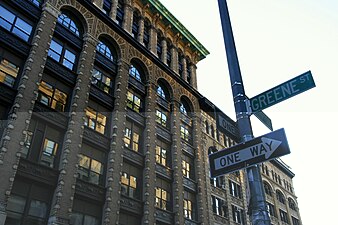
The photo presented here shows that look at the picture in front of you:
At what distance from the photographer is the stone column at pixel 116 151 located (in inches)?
889

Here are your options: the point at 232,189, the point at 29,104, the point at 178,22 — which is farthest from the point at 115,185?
the point at 178,22

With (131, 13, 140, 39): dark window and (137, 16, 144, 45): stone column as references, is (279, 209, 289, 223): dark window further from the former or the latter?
(131, 13, 140, 39): dark window

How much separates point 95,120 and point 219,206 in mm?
17560

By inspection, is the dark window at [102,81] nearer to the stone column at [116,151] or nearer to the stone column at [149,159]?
the stone column at [116,151]

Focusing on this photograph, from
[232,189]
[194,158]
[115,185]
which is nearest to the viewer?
[115,185]

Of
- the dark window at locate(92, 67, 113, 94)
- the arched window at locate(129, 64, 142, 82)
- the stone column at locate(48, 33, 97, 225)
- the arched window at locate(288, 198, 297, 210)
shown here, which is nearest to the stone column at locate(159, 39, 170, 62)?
the arched window at locate(129, 64, 142, 82)

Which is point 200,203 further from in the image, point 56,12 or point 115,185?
point 56,12

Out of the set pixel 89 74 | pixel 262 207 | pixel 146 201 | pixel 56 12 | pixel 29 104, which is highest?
pixel 56 12

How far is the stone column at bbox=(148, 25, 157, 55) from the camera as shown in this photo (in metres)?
35.7

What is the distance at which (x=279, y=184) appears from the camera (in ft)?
170

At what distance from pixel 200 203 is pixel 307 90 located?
2688 cm

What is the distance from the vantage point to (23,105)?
20250mm

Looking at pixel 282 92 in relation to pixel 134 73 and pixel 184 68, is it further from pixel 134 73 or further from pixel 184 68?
pixel 184 68

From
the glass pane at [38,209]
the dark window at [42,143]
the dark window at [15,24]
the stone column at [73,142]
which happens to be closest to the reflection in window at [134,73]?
the stone column at [73,142]
